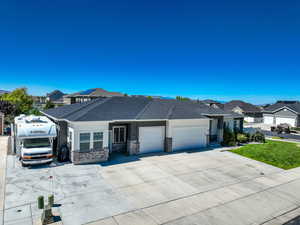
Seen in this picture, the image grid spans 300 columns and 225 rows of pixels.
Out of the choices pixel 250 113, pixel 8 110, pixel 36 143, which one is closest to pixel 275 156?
pixel 36 143

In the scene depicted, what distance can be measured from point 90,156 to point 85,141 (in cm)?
104

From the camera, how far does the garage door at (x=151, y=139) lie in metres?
15.1

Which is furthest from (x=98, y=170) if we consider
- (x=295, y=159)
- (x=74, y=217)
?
(x=295, y=159)

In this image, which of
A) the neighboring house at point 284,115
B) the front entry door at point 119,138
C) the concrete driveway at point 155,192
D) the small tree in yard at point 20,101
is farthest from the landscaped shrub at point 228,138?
the small tree in yard at point 20,101

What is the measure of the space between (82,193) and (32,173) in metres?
3.99

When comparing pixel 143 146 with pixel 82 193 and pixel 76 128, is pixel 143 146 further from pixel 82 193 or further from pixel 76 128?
pixel 82 193

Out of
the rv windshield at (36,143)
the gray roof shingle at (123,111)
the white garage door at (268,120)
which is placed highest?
the gray roof shingle at (123,111)

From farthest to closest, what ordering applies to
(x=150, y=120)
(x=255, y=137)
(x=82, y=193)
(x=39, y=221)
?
(x=255, y=137) → (x=150, y=120) → (x=82, y=193) → (x=39, y=221)

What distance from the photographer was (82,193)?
845cm

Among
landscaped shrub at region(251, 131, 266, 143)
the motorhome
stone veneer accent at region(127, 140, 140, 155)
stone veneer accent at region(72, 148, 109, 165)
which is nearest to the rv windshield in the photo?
the motorhome

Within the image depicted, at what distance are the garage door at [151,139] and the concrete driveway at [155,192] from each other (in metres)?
2.14

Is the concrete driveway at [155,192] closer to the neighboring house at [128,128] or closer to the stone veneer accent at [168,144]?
the neighboring house at [128,128]

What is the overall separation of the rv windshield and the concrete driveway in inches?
55.0

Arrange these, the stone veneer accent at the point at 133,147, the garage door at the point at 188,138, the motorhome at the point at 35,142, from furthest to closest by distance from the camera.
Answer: the garage door at the point at 188,138 < the stone veneer accent at the point at 133,147 < the motorhome at the point at 35,142
